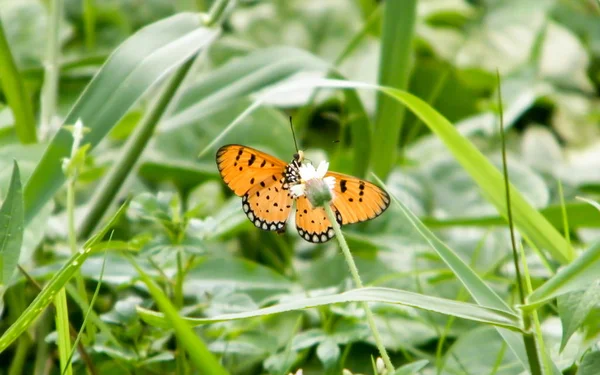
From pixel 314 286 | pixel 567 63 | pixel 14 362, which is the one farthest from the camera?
pixel 567 63

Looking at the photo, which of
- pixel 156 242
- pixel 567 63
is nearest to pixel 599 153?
pixel 567 63

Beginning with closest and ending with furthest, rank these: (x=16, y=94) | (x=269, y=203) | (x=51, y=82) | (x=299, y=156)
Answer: (x=299, y=156) → (x=269, y=203) → (x=16, y=94) → (x=51, y=82)

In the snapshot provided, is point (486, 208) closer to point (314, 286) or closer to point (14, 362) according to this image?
point (314, 286)

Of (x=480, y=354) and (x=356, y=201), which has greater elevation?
(x=356, y=201)

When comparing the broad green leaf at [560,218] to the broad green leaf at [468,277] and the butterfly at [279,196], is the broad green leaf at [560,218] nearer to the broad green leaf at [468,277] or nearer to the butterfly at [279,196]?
the butterfly at [279,196]

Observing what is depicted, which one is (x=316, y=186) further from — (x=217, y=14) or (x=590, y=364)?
(x=217, y=14)

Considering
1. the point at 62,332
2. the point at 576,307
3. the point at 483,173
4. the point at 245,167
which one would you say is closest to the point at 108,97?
the point at 245,167

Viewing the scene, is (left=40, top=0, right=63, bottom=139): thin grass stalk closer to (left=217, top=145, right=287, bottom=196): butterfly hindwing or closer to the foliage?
the foliage

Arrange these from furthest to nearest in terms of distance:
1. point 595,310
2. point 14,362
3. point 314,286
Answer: point 314,286, point 14,362, point 595,310
